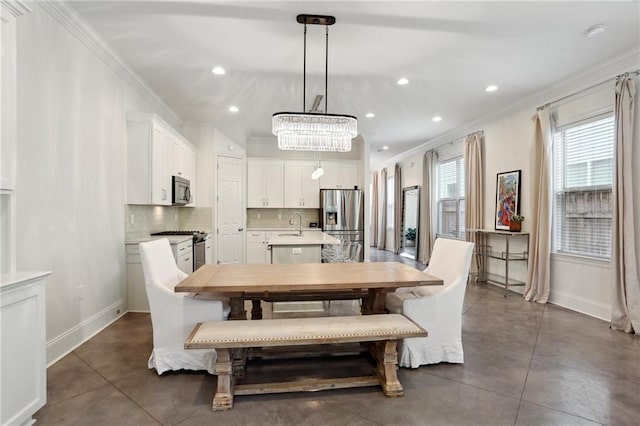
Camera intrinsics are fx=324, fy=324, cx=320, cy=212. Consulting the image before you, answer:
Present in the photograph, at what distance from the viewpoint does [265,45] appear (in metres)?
3.35

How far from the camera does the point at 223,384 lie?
2074 millimetres

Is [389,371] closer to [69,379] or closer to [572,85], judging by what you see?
[69,379]

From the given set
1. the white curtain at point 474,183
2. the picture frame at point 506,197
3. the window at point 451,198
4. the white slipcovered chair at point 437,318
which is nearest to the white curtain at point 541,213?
the picture frame at point 506,197

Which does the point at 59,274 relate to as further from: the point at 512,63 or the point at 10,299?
the point at 512,63

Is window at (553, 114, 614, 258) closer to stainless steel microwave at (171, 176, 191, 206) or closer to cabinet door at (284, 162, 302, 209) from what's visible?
cabinet door at (284, 162, 302, 209)

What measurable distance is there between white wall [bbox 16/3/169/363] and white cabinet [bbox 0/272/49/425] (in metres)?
0.78

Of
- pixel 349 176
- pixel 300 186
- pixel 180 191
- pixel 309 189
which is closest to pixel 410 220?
pixel 349 176

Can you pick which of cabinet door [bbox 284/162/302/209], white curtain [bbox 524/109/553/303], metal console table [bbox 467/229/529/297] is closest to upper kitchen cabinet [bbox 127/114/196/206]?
cabinet door [bbox 284/162/302/209]

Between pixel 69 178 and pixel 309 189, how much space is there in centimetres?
483

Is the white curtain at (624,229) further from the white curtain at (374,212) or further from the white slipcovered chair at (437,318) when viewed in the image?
the white curtain at (374,212)

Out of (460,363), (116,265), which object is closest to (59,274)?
(116,265)

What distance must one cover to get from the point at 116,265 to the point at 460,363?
3.69 m

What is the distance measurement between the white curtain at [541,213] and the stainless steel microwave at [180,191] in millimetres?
5184

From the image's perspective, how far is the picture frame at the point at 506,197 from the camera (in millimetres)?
5047
